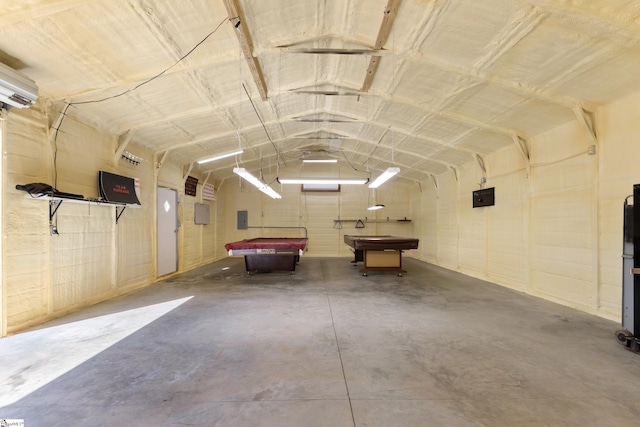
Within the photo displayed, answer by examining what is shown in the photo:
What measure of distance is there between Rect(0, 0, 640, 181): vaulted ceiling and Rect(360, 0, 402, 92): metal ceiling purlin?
0.06ft

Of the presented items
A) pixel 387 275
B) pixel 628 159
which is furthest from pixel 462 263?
pixel 628 159

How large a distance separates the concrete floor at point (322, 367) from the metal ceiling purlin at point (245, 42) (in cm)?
344

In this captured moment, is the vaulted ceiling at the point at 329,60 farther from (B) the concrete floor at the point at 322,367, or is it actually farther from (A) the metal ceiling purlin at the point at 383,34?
Result: (B) the concrete floor at the point at 322,367

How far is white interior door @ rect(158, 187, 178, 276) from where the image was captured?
6.69 m

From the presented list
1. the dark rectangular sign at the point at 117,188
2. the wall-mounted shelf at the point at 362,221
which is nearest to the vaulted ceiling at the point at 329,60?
the dark rectangular sign at the point at 117,188

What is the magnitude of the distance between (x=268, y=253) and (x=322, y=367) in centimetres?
451

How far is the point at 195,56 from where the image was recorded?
373 centimetres

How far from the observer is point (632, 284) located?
9.49 ft

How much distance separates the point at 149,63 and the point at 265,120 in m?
3.02

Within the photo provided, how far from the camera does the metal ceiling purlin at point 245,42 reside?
2919 mm

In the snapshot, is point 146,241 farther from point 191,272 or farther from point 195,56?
point 195,56

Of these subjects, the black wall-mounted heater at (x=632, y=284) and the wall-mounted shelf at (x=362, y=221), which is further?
the wall-mounted shelf at (x=362, y=221)

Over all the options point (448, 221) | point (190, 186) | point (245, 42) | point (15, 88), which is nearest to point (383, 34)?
point (245, 42)

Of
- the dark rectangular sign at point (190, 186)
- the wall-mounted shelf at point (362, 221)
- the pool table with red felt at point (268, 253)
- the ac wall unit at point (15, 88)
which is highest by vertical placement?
the ac wall unit at point (15, 88)
